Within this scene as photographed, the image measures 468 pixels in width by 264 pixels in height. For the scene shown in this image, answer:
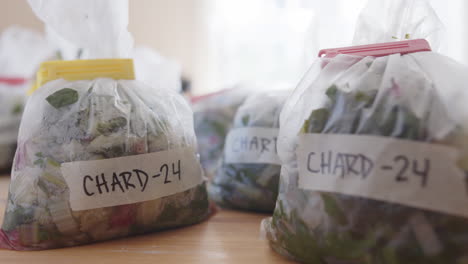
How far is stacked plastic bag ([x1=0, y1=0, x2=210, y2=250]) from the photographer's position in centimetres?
61

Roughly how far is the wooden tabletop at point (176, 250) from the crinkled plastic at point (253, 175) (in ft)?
0.27

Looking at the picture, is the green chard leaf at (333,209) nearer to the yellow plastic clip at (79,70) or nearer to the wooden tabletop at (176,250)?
the wooden tabletop at (176,250)

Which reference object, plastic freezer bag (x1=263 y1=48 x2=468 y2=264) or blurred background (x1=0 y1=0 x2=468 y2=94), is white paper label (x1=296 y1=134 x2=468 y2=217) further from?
blurred background (x1=0 y1=0 x2=468 y2=94)

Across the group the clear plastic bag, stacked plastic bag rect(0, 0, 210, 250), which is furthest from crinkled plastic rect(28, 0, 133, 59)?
the clear plastic bag

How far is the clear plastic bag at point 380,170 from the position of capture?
445 millimetres

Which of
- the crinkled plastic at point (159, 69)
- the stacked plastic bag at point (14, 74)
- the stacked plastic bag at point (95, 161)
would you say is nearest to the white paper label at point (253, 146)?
the stacked plastic bag at point (95, 161)

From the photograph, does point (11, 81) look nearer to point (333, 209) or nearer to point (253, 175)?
point (253, 175)

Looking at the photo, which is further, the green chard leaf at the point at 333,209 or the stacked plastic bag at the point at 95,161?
the stacked plastic bag at the point at 95,161

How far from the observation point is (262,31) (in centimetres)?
117

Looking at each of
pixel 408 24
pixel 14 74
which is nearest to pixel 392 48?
pixel 408 24

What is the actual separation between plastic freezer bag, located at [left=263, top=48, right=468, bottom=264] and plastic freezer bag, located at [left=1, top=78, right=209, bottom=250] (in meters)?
0.18

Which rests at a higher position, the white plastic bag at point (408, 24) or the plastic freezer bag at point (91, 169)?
the white plastic bag at point (408, 24)

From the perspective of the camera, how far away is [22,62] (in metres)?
1.60

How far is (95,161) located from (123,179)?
45 mm
